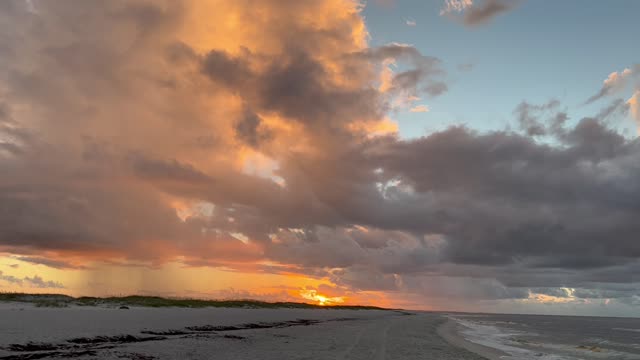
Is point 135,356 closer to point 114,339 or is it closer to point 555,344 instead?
point 114,339

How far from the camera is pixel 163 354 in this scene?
23.6 meters

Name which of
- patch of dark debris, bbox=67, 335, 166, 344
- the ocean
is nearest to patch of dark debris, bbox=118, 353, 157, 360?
patch of dark debris, bbox=67, 335, 166, 344

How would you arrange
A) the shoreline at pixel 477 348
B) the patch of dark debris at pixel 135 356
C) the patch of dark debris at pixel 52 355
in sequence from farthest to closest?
the shoreline at pixel 477 348, the patch of dark debris at pixel 135 356, the patch of dark debris at pixel 52 355

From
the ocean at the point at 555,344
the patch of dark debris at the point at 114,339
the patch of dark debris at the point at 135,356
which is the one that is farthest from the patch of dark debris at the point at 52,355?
the ocean at the point at 555,344

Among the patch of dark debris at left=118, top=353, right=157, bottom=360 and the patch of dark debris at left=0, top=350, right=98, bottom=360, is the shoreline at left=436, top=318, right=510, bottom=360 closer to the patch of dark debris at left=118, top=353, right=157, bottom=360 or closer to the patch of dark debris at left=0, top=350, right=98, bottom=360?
the patch of dark debris at left=118, top=353, right=157, bottom=360

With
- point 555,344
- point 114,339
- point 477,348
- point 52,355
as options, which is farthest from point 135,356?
point 555,344

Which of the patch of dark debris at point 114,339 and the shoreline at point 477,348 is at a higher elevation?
the patch of dark debris at point 114,339

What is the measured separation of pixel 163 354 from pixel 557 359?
31.1m

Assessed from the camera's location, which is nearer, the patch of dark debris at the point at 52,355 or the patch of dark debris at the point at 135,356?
the patch of dark debris at the point at 52,355

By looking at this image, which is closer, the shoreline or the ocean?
the shoreline

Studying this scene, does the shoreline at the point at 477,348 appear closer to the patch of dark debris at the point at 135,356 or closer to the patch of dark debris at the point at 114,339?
the patch of dark debris at the point at 135,356

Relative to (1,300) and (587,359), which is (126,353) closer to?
(587,359)

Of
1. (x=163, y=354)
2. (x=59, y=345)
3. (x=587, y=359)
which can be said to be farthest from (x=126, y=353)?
(x=587, y=359)

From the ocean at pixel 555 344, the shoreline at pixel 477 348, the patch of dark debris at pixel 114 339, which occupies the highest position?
the patch of dark debris at pixel 114 339
